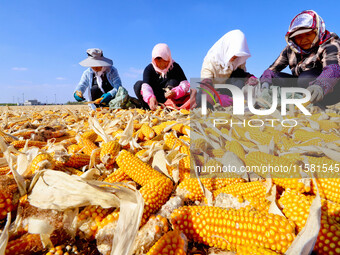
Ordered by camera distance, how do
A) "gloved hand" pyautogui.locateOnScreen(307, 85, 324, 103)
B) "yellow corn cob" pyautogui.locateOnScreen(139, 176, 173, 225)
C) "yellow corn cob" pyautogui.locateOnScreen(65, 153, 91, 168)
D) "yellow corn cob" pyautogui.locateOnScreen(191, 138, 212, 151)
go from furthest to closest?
"gloved hand" pyautogui.locateOnScreen(307, 85, 324, 103) < "yellow corn cob" pyautogui.locateOnScreen(191, 138, 212, 151) < "yellow corn cob" pyautogui.locateOnScreen(65, 153, 91, 168) < "yellow corn cob" pyautogui.locateOnScreen(139, 176, 173, 225)

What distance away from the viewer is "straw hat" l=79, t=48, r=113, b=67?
834 cm

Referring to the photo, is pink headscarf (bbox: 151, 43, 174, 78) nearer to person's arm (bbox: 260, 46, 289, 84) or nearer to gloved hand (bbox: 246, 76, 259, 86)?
gloved hand (bbox: 246, 76, 259, 86)

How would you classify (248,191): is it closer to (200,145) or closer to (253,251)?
(253,251)

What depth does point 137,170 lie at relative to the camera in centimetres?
174

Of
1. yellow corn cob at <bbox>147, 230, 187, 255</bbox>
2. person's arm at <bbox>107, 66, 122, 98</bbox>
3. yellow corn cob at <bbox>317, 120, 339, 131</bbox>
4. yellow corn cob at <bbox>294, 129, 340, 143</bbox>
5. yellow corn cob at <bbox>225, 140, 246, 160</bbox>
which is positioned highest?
person's arm at <bbox>107, 66, 122, 98</bbox>

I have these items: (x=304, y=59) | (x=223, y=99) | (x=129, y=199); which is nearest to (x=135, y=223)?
(x=129, y=199)

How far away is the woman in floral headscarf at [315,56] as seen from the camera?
16.0 feet

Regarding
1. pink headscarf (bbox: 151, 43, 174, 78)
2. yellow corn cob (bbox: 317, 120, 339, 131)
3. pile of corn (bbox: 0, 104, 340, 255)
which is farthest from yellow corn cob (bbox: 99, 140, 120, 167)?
pink headscarf (bbox: 151, 43, 174, 78)

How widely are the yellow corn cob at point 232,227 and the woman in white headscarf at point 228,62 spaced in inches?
225

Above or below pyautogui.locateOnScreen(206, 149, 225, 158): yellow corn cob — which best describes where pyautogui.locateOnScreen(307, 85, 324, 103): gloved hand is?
above

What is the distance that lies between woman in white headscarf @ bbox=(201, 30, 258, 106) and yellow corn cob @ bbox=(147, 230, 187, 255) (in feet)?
19.3

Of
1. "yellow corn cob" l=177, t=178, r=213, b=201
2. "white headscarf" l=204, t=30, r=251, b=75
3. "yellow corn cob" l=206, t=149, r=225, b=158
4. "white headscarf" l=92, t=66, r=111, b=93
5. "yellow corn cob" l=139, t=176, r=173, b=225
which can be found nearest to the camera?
"yellow corn cob" l=139, t=176, r=173, b=225

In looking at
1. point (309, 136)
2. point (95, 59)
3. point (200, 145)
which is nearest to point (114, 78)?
point (95, 59)

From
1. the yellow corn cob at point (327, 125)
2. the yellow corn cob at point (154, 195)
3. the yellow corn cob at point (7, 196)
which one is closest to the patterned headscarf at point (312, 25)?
the yellow corn cob at point (327, 125)
